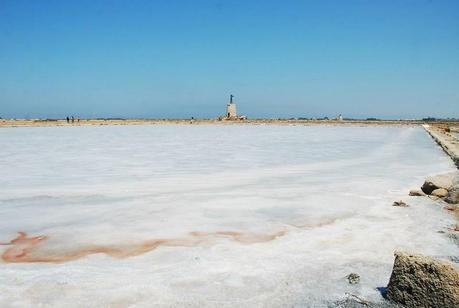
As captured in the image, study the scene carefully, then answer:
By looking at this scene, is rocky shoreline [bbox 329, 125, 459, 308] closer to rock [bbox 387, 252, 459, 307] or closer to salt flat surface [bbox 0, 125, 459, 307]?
rock [bbox 387, 252, 459, 307]

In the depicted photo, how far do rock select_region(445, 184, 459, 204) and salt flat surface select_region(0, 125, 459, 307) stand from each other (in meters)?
0.32

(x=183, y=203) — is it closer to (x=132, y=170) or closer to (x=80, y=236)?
(x=80, y=236)

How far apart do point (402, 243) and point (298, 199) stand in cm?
230

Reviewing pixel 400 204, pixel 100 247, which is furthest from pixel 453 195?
pixel 100 247

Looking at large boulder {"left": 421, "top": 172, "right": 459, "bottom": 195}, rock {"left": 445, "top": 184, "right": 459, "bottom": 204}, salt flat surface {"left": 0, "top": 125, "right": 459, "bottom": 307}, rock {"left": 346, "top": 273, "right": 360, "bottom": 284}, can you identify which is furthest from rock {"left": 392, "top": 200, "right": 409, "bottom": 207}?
rock {"left": 346, "top": 273, "right": 360, "bottom": 284}

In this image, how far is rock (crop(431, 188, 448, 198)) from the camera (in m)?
6.44

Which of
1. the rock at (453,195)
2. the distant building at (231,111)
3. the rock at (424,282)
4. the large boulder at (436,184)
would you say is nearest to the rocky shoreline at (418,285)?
A: the rock at (424,282)

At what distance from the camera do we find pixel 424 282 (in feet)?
9.45

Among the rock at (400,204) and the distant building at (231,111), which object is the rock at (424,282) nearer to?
the rock at (400,204)

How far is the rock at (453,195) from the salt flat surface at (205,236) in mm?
319

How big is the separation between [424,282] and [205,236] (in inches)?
92.3

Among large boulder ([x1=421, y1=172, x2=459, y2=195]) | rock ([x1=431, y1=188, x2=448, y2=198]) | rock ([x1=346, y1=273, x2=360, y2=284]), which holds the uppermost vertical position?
large boulder ([x1=421, y1=172, x2=459, y2=195])

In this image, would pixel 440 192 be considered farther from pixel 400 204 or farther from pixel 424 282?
pixel 424 282

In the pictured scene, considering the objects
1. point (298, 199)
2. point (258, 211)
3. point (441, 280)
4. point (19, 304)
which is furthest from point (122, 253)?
point (298, 199)
